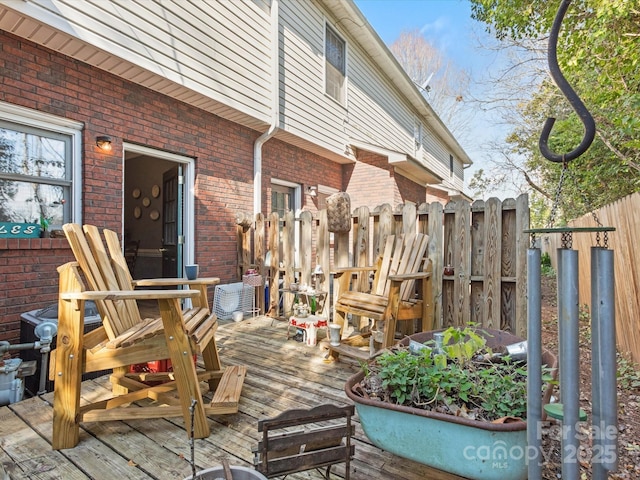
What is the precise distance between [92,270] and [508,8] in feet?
22.7

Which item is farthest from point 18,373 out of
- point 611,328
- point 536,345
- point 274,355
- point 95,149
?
point 611,328

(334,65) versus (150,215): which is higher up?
(334,65)

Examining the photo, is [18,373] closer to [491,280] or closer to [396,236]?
[396,236]

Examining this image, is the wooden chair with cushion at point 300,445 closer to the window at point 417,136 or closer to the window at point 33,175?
the window at point 33,175

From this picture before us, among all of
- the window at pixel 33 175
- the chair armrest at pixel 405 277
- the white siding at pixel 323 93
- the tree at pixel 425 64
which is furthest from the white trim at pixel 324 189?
the tree at pixel 425 64

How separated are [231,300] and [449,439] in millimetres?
3866

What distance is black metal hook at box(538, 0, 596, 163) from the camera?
40.4 inches

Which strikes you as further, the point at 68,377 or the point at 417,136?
the point at 417,136

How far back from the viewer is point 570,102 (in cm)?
106

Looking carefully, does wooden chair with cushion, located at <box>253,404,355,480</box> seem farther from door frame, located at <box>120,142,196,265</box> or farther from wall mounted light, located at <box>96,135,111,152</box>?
door frame, located at <box>120,142,196,265</box>

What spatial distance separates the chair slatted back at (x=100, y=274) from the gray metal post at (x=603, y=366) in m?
2.24

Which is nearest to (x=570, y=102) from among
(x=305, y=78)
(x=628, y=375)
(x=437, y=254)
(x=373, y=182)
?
(x=437, y=254)

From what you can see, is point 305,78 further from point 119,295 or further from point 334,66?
point 119,295

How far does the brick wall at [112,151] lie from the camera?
10.1ft
